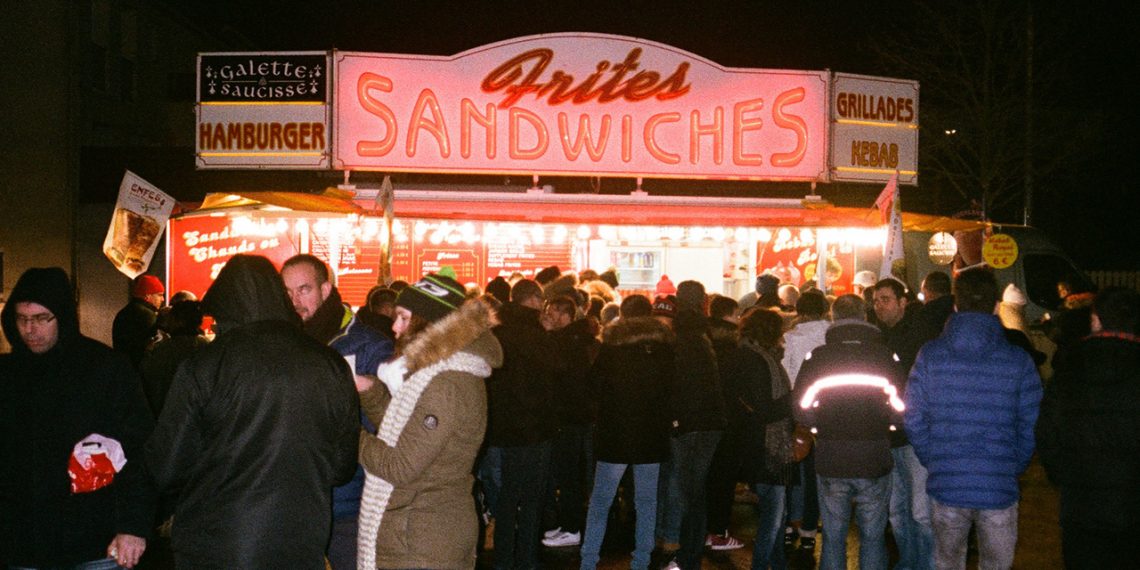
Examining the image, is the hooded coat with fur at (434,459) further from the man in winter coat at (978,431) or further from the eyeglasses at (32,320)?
the man in winter coat at (978,431)

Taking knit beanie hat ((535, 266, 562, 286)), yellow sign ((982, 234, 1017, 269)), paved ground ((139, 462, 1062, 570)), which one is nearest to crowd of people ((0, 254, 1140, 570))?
paved ground ((139, 462, 1062, 570))

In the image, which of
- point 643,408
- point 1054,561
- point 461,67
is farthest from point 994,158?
point 643,408

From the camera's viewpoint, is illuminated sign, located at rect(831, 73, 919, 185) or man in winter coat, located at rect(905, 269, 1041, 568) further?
illuminated sign, located at rect(831, 73, 919, 185)

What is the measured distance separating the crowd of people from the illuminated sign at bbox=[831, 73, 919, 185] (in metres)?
5.46

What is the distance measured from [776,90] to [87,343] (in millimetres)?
10971

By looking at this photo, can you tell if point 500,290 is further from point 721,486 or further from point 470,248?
point 470,248

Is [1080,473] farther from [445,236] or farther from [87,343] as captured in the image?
[445,236]

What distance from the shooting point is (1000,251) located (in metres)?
15.2

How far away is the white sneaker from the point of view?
346 inches

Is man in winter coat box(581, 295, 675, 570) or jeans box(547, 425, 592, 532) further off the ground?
man in winter coat box(581, 295, 675, 570)

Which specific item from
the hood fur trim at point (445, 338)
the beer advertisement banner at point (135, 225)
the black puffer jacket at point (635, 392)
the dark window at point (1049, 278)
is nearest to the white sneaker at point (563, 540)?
the black puffer jacket at point (635, 392)

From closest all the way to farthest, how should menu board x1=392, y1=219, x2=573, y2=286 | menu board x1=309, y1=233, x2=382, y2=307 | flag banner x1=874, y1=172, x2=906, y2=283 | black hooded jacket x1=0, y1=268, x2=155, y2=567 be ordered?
1. black hooded jacket x1=0, y1=268, x2=155, y2=567
2. flag banner x1=874, y1=172, x2=906, y2=283
3. menu board x1=309, y1=233, x2=382, y2=307
4. menu board x1=392, y1=219, x2=573, y2=286

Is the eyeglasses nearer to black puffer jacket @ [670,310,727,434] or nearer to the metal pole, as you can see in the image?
black puffer jacket @ [670,310,727,434]

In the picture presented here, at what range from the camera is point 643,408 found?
720 cm
